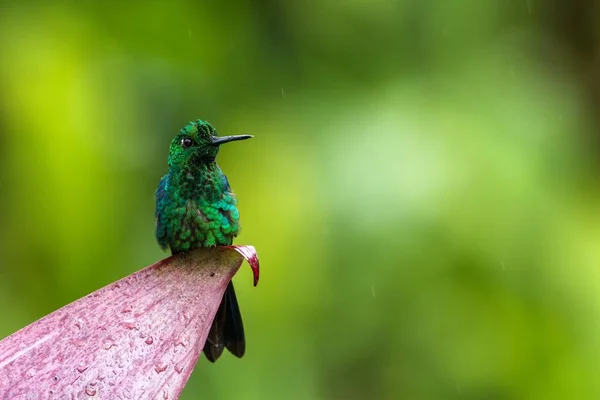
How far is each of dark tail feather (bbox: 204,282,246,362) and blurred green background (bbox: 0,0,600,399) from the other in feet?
3.94

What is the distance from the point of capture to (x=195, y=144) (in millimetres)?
687

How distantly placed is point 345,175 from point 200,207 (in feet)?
4.12

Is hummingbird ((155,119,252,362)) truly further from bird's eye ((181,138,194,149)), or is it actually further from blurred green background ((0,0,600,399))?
blurred green background ((0,0,600,399))

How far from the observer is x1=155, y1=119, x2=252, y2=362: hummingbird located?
2.23 feet

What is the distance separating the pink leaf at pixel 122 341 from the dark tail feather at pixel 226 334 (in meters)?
0.16

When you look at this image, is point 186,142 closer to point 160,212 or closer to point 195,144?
point 195,144

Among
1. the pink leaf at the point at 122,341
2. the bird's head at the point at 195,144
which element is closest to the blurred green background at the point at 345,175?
the bird's head at the point at 195,144

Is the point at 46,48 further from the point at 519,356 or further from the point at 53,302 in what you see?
the point at 519,356

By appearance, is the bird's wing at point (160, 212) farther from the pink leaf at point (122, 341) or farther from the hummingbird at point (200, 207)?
the pink leaf at point (122, 341)

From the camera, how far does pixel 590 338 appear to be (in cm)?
209

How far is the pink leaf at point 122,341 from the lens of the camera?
0.42 m

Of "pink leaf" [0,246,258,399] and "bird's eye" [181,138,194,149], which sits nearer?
"pink leaf" [0,246,258,399]

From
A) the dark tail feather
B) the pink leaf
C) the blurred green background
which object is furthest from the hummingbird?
the blurred green background

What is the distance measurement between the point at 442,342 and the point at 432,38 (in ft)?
2.91
